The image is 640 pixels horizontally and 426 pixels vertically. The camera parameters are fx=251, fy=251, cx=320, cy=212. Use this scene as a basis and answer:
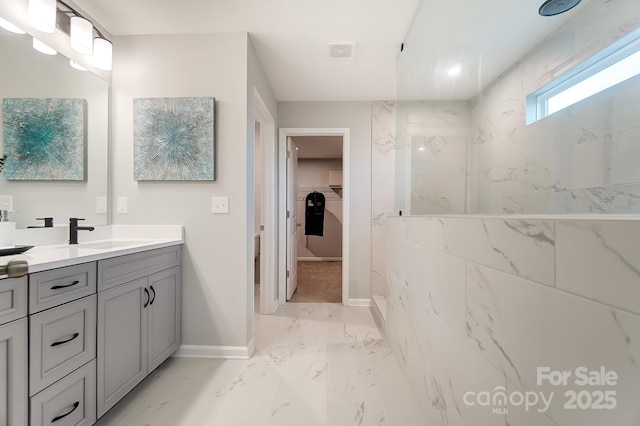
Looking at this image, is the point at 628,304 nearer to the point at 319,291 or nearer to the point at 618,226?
the point at 618,226

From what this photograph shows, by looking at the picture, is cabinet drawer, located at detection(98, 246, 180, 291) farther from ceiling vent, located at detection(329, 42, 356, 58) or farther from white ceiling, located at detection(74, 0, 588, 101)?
ceiling vent, located at detection(329, 42, 356, 58)

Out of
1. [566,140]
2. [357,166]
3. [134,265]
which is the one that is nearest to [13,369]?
[134,265]

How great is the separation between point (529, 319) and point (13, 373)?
5.50ft

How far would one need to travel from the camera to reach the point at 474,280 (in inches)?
35.6

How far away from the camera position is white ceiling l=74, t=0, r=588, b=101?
1489mm

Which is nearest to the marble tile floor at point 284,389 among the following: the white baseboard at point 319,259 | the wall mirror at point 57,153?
the wall mirror at point 57,153

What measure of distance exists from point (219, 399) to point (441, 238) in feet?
4.98

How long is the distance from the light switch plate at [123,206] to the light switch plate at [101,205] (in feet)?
0.27

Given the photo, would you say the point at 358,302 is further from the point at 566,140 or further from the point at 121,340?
Answer: the point at 566,140

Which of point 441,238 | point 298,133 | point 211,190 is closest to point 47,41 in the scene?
point 211,190

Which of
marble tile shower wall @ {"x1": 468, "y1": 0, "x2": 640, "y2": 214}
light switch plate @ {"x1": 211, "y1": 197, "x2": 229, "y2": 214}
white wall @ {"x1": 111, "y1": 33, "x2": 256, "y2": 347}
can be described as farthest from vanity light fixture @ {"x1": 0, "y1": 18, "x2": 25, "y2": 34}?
marble tile shower wall @ {"x1": 468, "y1": 0, "x2": 640, "y2": 214}

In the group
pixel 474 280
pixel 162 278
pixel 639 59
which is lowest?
pixel 162 278

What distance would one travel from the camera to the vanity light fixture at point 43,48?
1.45m

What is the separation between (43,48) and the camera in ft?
4.92
